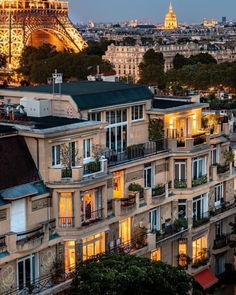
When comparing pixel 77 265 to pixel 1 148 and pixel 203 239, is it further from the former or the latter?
pixel 203 239

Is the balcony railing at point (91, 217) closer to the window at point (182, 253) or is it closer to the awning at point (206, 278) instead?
the window at point (182, 253)

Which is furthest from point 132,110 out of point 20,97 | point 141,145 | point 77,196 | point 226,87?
point 226,87

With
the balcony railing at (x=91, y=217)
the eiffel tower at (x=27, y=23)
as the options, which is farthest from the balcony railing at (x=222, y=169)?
the eiffel tower at (x=27, y=23)

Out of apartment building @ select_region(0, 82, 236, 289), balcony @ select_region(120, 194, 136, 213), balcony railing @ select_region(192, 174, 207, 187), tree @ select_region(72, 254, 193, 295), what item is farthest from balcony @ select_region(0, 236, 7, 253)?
balcony railing @ select_region(192, 174, 207, 187)

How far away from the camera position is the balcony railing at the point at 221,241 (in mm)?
36312

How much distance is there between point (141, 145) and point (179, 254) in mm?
4698

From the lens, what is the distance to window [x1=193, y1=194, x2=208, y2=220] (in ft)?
114

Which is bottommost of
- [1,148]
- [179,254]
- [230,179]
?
[179,254]

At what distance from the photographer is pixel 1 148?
1071 inches

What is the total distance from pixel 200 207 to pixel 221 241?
7.64 ft

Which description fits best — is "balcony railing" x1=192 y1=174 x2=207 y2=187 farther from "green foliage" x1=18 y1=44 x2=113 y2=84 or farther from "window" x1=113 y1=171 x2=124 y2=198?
"green foliage" x1=18 y1=44 x2=113 y2=84

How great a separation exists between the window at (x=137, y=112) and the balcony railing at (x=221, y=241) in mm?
6400

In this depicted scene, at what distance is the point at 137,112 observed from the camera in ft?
111

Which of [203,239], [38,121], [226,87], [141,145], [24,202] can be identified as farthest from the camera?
[226,87]
